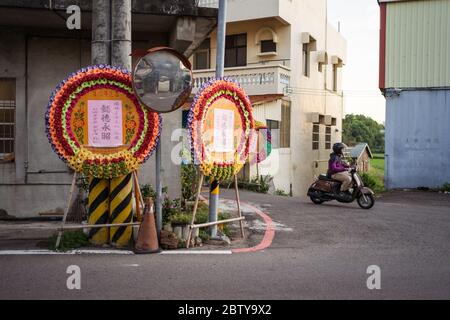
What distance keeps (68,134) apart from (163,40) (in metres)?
3.89

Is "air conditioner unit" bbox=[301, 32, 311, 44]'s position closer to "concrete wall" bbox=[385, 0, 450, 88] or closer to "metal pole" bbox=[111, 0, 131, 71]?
"concrete wall" bbox=[385, 0, 450, 88]

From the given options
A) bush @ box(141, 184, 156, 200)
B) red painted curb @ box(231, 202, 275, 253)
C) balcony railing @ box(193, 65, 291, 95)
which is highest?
balcony railing @ box(193, 65, 291, 95)

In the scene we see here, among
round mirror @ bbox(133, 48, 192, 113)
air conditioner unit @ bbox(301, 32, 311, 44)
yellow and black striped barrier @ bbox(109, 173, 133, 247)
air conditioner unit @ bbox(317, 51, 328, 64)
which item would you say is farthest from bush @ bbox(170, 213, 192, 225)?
air conditioner unit @ bbox(317, 51, 328, 64)

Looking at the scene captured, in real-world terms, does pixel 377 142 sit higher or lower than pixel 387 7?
lower

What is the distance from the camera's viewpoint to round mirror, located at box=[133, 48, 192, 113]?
743 centimetres

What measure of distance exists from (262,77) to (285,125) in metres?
2.71

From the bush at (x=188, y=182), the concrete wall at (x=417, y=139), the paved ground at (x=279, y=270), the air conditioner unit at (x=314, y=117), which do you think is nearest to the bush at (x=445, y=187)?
the concrete wall at (x=417, y=139)

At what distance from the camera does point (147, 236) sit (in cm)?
749

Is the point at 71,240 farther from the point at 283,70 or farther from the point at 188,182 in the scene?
the point at 283,70

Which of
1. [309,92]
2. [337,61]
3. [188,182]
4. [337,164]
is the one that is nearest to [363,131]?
[337,61]

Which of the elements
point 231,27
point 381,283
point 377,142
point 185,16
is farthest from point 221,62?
point 377,142

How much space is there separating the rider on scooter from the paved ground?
141 inches

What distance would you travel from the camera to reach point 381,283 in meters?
5.98

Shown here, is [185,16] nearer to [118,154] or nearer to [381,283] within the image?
[118,154]
